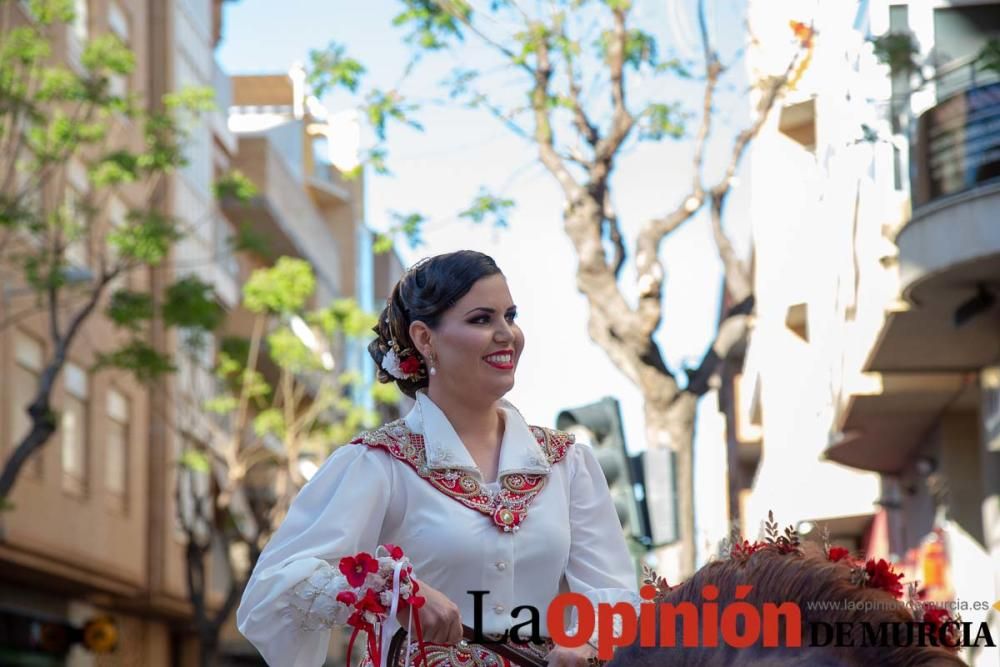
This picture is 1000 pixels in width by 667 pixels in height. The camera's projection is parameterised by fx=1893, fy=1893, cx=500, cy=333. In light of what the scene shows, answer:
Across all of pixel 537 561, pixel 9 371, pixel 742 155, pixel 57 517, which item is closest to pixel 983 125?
pixel 742 155

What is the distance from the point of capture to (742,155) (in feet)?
41.0

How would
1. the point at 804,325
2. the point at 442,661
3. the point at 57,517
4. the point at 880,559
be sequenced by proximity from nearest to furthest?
the point at 880,559
the point at 442,661
the point at 804,325
the point at 57,517

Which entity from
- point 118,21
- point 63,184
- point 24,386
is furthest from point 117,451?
point 63,184

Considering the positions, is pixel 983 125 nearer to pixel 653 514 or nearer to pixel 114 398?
pixel 653 514

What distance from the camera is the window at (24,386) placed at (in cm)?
2475

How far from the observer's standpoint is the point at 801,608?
1639 millimetres

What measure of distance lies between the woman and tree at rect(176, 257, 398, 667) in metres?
24.6

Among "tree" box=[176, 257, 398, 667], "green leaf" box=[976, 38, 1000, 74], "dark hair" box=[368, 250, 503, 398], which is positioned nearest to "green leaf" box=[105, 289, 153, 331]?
"tree" box=[176, 257, 398, 667]

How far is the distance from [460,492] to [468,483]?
3 cm

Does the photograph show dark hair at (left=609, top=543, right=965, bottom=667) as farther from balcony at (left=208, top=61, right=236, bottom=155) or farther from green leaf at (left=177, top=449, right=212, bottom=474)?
balcony at (left=208, top=61, right=236, bottom=155)

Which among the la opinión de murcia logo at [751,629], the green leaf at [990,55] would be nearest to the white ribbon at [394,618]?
the la opinión de murcia logo at [751,629]

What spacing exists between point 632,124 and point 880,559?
1126cm

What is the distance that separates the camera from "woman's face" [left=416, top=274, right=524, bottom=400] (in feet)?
12.1

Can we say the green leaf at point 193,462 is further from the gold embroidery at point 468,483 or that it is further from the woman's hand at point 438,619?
the woman's hand at point 438,619
